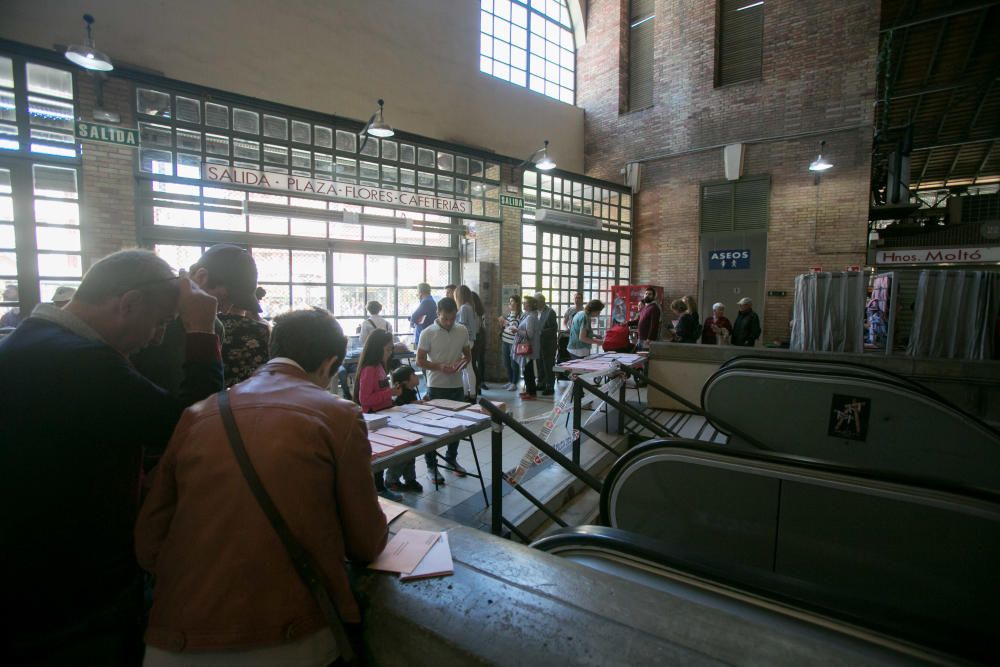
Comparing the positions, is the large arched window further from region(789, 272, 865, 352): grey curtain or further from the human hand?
the human hand

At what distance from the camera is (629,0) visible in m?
13.1

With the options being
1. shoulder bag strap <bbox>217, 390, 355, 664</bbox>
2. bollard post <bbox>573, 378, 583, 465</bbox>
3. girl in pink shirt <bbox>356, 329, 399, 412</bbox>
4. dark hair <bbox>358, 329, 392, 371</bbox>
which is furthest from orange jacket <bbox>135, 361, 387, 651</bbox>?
bollard post <bbox>573, 378, 583, 465</bbox>

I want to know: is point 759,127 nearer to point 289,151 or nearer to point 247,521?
point 289,151

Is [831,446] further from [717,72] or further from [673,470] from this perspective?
[717,72]

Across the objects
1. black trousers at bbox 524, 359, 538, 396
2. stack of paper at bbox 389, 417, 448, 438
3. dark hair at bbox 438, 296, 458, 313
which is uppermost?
dark hair at bbox 438, 296, 458, 313

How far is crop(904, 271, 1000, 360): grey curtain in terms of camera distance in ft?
17.1

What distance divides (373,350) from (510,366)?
5403 mm

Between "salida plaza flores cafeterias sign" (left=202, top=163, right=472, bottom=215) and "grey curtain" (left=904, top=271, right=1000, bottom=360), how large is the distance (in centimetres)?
694

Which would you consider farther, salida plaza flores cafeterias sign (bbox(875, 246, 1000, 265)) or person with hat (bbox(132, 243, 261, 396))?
salida plaza flores cafeterias sign (bbox(875, 246, 1000, 265))

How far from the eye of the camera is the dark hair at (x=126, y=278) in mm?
1270

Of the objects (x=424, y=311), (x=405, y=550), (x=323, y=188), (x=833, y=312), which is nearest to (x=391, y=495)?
(x=405, y=550)

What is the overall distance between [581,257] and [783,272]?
4.78m

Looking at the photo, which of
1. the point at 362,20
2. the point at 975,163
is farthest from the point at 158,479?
the point at 975,163

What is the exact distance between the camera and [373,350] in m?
3.92
